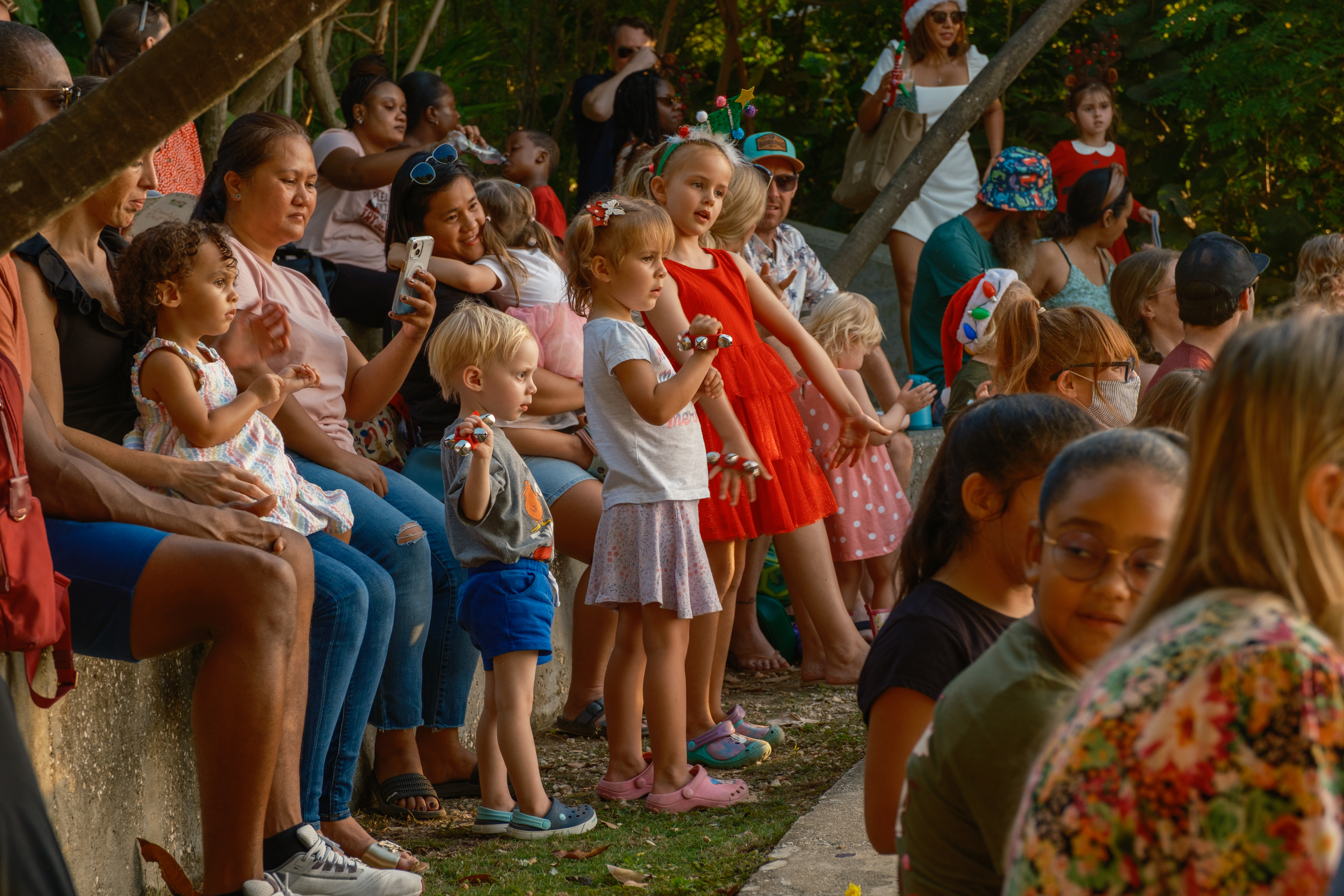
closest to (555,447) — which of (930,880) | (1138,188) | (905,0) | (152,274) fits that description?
(152,274)

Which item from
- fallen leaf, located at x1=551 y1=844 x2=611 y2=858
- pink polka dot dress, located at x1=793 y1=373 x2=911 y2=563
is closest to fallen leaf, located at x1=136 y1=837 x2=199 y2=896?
fallen leaf, located at x1=551 y1=844 x2=611 y2=858

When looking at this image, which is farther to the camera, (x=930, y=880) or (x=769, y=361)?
(x=769, y=361)

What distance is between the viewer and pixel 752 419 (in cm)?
465

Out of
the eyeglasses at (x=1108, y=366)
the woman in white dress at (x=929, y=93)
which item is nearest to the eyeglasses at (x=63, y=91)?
the eyeglasses at (x=1108, y=366)

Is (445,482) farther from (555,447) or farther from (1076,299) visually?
(1076,299)

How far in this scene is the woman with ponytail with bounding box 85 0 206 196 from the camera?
16.6 feet

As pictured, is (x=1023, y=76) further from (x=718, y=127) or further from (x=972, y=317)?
(x=972, y=317)

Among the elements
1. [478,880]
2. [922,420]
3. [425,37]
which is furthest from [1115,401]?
[425,37]

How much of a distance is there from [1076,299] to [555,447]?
2.74 meters

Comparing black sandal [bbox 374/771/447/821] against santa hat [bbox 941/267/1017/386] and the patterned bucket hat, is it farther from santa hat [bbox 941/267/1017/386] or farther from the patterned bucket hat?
the patterned bucket hat

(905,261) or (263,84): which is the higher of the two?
(263,84)

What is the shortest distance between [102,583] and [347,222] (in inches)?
123

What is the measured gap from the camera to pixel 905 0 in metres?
7.91

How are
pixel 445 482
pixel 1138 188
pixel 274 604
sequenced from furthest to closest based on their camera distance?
pixel 1138 188 → pixel 445 482 → pixel 274 604
